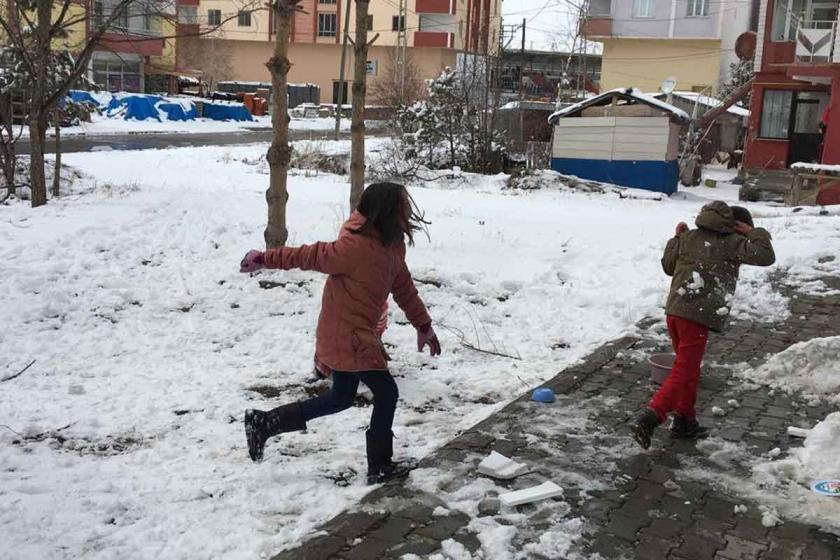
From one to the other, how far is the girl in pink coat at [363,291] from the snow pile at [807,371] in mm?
3109

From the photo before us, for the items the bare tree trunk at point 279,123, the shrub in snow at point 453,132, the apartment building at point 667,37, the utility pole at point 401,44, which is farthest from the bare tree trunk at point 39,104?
the apartment building at point 667,37

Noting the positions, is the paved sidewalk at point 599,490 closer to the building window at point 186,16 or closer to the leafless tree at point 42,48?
the leafless tree at point 42,48

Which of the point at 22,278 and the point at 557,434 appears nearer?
the point at 557,434

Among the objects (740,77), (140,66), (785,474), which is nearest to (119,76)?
(140,66)

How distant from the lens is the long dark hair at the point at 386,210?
13.1 ft

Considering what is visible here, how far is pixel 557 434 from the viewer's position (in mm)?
4805

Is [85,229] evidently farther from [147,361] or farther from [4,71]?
[4,71]

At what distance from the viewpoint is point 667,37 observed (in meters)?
41.5

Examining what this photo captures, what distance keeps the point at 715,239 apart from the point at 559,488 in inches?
70.6

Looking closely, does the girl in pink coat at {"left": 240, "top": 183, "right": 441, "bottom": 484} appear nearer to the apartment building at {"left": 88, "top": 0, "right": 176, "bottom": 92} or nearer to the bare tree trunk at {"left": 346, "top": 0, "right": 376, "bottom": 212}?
the bare tree trunk at {"left": 346, "top": 0, "right": 376, "bottom": 212}

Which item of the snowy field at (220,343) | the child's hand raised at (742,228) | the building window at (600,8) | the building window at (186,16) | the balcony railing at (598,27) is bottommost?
the snowy field at (220,343)

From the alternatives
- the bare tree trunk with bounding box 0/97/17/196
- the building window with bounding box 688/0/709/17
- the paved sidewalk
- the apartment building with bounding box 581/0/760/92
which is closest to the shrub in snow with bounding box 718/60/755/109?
the apartment building with bounding box 581/0/760/92

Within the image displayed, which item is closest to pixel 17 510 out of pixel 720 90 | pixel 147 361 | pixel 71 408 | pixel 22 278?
pixel 71 408

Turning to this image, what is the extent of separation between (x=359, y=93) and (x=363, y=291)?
410 centimetres
